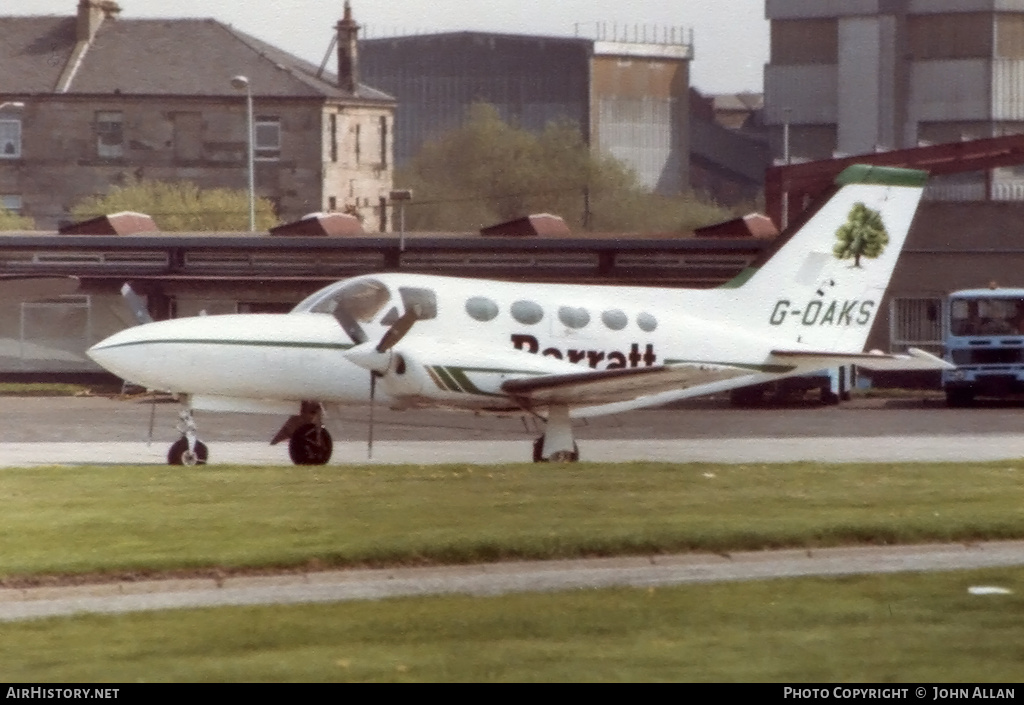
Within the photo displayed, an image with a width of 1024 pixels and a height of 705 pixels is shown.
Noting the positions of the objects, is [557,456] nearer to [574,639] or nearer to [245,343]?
[245,343]

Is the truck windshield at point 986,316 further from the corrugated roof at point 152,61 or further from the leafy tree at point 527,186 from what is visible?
the corrugated roof at point 152,61

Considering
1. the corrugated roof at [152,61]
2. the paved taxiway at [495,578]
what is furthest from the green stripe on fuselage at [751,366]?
the corrugated roof at [152,61]

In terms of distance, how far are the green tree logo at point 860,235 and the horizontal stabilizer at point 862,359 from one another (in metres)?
1.86

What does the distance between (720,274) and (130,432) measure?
23359 mm

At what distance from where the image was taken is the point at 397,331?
2453 cm

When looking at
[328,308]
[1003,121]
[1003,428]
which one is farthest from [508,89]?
[328,308]

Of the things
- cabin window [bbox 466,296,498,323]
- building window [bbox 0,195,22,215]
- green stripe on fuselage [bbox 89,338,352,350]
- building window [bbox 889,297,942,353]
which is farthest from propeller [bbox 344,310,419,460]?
building window [bbox 0,195,22,215]

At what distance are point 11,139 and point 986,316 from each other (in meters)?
56.1

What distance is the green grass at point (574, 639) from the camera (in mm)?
11070

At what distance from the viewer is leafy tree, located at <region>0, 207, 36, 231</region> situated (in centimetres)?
7969

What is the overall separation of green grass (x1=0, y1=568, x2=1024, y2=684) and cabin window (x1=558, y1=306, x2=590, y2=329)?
1204cm

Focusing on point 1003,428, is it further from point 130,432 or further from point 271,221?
point 271,221

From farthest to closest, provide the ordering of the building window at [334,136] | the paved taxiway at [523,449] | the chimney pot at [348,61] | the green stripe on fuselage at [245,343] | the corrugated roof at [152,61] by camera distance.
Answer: the building window at [334,136], the corrugated roof at [152,61], the chimney pot at [348,61], the green stripe on fuselage at [245,343], the paved taxiway at [523,449]

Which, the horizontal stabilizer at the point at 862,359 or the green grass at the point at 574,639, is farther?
the horizontal stabilizer at the point at 862,359
